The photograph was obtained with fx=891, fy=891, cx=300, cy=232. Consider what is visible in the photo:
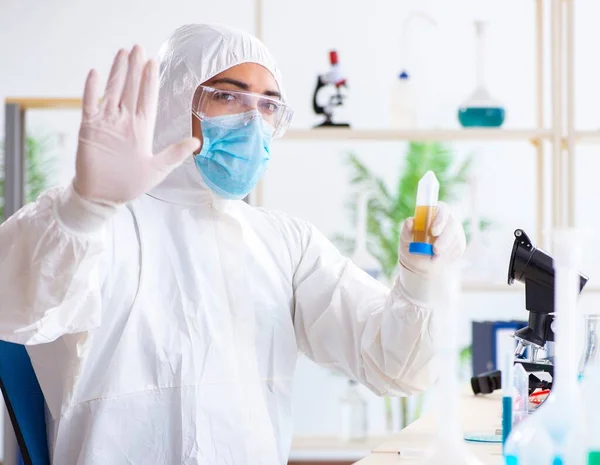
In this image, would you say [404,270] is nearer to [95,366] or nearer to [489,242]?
[95,366]

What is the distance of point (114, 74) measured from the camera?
1264 millimetres

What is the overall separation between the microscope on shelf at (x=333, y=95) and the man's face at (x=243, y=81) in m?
1.24

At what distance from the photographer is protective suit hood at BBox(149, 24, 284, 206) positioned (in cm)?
173

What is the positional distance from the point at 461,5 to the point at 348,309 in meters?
2.68

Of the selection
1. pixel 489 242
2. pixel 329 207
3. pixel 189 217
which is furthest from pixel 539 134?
pixel 189 217

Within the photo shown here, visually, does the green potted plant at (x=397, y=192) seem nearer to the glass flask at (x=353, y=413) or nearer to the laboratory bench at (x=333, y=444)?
the glass flask at (x=353, y=413)

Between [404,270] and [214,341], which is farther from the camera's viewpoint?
[214,341]

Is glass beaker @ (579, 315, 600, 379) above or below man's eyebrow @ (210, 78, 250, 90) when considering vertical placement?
below

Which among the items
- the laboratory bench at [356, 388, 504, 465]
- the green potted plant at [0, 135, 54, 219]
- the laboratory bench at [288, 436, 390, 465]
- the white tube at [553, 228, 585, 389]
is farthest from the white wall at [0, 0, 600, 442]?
the white tube at [553, 228, 585, 389]

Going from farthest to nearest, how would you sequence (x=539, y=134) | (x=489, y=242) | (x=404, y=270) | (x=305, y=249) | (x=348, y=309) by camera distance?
(x=489, y=242) < (x=539, y=134) < (x=305, y=249) < (x=348, y=309) < (x=404, y=270)

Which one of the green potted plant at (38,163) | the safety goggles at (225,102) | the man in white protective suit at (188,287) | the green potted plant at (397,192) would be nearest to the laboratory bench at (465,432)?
the man in white protective suit at (188,287)

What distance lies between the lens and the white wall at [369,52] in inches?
158

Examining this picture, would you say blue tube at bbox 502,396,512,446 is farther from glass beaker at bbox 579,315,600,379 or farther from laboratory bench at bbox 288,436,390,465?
laboratory bench at bbox 288,436,390,465

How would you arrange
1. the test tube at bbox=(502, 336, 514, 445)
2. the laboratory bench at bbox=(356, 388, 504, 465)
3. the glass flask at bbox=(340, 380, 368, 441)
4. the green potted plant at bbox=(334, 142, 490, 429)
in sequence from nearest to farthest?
the test tube at bbox=(502, 336, 514, 445) < the laboratory bench at bbox=(356, 388, 504, 465) < the glass flask at bbox=(340, 380, 368, 441) < the green potted plant at bbox=(334, 142, 490, 429)
